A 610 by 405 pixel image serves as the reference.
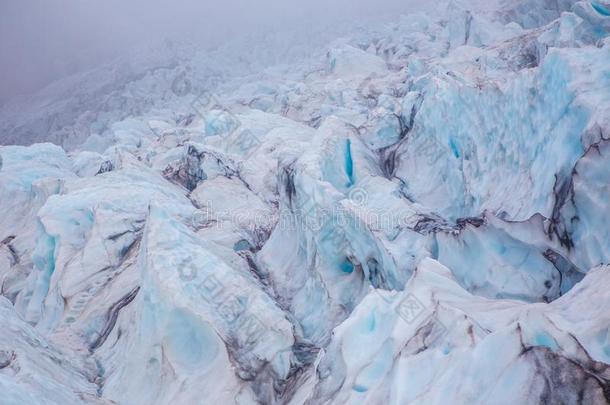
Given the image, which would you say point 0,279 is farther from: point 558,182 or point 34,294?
point 558,182

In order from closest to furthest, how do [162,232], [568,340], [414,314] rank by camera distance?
[568,340], [414,314], [162,232]

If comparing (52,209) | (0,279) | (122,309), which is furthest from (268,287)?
(0,279)

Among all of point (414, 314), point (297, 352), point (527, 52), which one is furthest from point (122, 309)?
point (527, 52)

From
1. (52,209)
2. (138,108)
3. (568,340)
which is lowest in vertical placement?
(138,108)

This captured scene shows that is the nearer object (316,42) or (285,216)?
(285,216)

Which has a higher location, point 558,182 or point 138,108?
point 558,182

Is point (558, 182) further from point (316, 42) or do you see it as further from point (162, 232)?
point (316, 42)

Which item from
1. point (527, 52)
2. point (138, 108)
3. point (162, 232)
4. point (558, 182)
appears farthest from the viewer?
point (138, 108)
